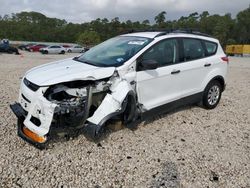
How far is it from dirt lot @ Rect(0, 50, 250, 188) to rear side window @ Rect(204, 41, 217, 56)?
5.48ft

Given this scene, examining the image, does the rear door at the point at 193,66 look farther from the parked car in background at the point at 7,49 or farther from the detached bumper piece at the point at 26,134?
the parked car in background at the point at 7,49

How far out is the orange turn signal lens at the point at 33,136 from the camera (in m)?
3.58

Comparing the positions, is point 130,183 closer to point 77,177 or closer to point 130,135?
point 77,177

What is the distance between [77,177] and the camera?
3215 millimetres

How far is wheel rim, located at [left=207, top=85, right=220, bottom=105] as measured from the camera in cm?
602

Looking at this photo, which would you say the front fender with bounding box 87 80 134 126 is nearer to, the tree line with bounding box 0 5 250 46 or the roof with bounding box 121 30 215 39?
the roof with bounding box 121 30 215 39

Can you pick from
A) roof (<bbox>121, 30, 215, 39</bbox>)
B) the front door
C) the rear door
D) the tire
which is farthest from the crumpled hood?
the tire

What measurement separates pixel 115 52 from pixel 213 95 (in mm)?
2754

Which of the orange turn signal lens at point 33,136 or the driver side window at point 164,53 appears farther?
the driver side window at point 164,53

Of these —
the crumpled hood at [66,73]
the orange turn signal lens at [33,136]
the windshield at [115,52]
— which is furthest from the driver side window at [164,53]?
the orange turn signal lens at [33,136]

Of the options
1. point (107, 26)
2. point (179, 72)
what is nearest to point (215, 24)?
point (107, 26)

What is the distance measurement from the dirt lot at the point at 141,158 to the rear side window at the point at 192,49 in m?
1.33

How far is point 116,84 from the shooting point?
13.1 ft

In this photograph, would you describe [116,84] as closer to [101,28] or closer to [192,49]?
[192,49]
